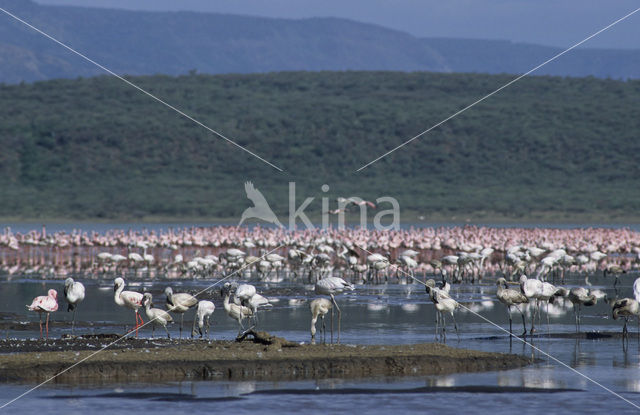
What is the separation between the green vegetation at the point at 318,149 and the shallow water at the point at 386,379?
5108 cm

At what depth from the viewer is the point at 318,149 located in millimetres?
89625

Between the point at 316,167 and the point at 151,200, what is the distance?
15114mm

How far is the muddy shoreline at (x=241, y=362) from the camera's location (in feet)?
46.5

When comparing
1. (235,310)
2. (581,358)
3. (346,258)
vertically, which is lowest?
(581,358)

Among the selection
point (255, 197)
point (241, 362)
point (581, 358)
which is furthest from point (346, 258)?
point (255, 197)

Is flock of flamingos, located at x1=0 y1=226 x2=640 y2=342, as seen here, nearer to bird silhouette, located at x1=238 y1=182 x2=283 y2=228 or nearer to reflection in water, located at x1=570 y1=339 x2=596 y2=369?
reflection in water, located at x1=570 y1=339 x2=596 y2=369

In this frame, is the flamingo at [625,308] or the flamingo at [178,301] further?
the flamingo at [178,301]

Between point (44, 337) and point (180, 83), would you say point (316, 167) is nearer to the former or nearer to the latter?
point (180, 83)

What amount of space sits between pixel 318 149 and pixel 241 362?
247ft

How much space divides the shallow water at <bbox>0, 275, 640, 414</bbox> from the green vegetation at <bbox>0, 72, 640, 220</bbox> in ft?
168

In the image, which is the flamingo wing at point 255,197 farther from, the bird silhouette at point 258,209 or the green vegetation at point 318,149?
the green vegetation at point 318,149

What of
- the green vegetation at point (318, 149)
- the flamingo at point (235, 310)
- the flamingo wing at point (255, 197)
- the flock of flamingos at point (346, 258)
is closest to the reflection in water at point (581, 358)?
the flock of flamingos at point (346, 258)

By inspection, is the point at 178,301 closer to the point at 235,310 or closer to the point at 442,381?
the point at 235,310

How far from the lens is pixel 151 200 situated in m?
76.1
